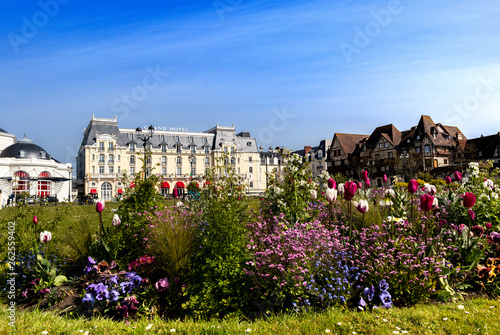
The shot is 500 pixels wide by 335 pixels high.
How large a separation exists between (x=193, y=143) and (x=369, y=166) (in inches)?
1508

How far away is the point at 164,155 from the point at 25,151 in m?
24.0

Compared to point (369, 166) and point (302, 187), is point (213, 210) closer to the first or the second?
point (302, 187)

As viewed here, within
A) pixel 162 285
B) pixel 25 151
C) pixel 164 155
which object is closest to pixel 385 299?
pixel 162 285

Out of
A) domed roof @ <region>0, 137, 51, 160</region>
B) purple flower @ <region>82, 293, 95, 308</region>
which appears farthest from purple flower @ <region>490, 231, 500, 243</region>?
domed roof @ <region>0, 137, 51, 160</region>

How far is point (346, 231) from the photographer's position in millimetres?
6023

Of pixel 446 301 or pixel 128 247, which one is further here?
pixel 128 247

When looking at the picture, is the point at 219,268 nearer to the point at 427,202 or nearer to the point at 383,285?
the point at 383,285

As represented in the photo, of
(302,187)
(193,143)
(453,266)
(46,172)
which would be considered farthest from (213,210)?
(193,143)

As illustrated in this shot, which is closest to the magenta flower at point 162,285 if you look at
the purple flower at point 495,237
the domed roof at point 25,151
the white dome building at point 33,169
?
the purple flower at point 495,237

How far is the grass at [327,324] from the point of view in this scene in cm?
384

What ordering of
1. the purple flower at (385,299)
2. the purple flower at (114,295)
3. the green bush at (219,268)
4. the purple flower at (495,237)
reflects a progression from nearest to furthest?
the purple flower at (385,299) < the green bush at (219,268) < the purple flower at (114,295) < the purple flower at (495,237)

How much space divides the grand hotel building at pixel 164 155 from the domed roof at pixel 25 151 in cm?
682

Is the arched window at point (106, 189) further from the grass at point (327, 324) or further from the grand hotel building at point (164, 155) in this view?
the grass at point (327, 324)

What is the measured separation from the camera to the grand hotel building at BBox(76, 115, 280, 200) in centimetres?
6519
